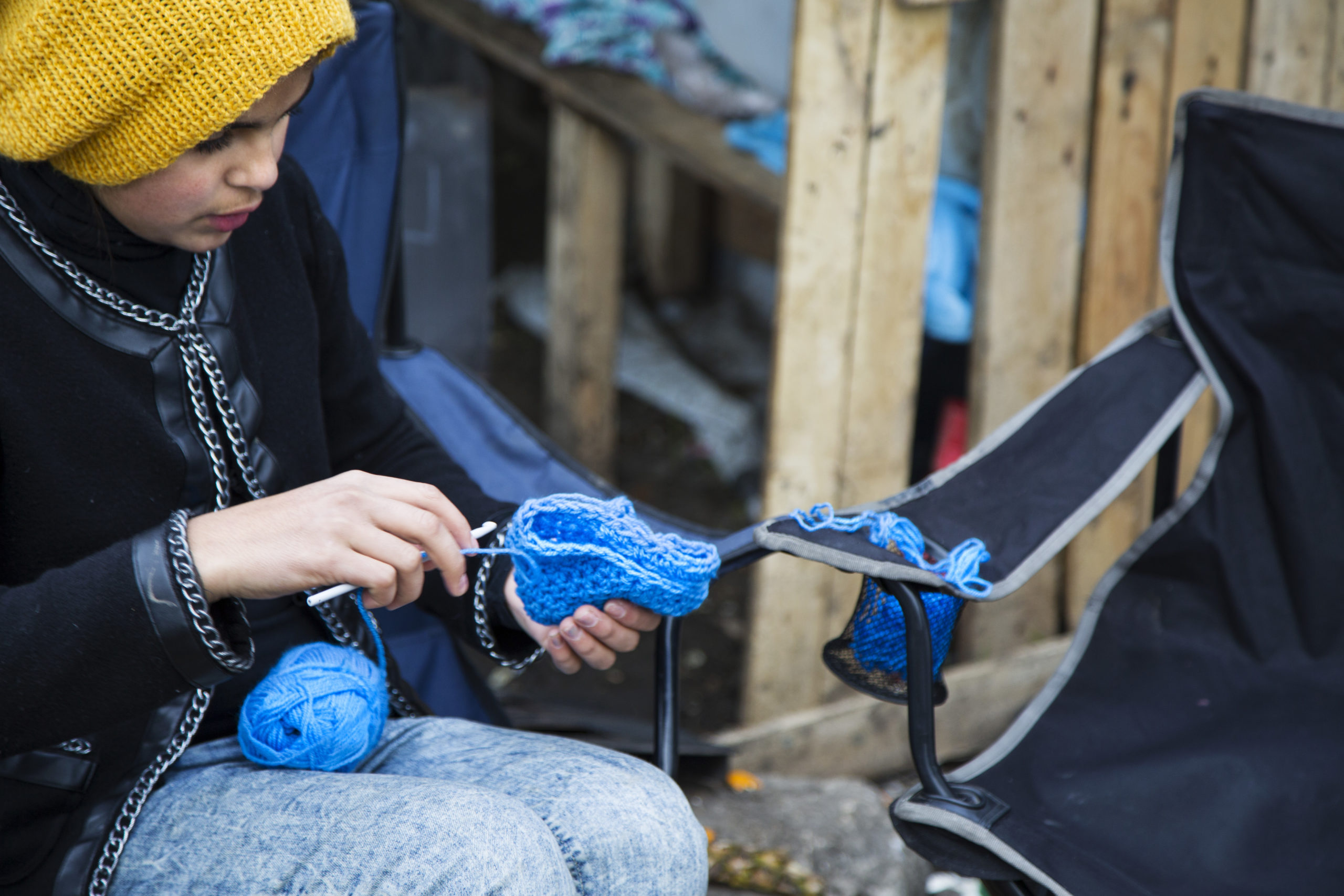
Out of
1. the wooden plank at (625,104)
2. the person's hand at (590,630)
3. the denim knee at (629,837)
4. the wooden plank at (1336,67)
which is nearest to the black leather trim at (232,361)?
the person's hand at (590,630)

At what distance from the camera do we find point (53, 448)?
41.5 inches

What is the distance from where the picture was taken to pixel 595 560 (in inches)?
45.1

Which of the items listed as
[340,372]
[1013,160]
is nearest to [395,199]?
[340,372]

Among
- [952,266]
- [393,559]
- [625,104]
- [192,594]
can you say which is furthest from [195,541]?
[625,104]

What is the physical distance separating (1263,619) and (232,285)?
4.47 feet

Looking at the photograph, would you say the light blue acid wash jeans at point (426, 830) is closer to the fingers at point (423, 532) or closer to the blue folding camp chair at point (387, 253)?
the fingers at point (423, 532)

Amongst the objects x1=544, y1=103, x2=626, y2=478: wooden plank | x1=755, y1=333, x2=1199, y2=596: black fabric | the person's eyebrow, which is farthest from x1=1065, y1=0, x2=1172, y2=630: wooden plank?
the person's eyebrow

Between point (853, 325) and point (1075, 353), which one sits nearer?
point (853, 325)

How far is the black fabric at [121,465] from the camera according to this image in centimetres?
92

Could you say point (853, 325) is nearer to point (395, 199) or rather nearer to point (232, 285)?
point (395, 199)

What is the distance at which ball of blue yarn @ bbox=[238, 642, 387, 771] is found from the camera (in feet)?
3.62

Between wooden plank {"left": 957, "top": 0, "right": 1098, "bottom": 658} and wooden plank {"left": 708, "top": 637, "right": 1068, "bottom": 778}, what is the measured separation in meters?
0.52

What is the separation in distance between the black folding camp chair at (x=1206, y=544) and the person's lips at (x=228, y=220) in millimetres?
597

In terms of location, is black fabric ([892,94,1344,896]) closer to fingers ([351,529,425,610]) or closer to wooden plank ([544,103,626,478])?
fingers ([351,529,425,610])
